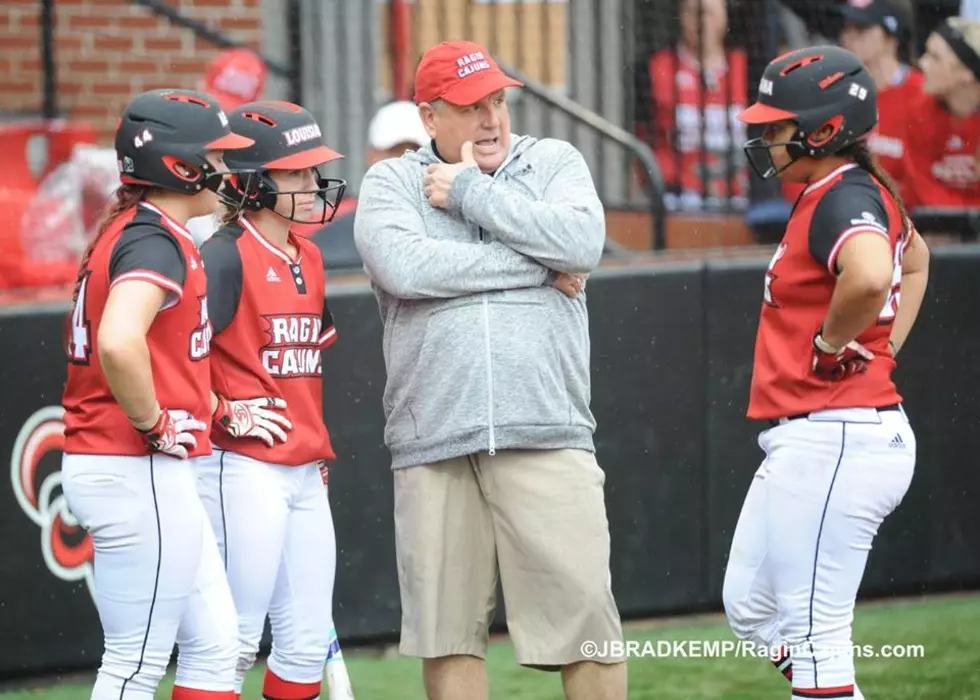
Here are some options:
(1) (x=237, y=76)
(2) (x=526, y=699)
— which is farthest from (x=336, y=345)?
(1) (x=237, y=76)

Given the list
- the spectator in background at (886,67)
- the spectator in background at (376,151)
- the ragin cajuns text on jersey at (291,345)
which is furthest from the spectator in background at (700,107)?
the ragin cajuns text on jersey at (291,345)

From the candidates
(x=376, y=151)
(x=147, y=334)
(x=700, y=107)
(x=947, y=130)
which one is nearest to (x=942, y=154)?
(x=947, y=130)

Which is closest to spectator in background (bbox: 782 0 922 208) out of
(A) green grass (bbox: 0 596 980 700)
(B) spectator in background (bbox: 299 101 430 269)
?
(B) spectator in background (bbox: 299 101 430 269)

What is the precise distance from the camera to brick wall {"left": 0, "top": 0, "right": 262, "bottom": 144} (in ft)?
25.3

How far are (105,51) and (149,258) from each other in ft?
14.7

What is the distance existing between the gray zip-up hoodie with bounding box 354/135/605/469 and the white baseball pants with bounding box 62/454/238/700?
642 mm

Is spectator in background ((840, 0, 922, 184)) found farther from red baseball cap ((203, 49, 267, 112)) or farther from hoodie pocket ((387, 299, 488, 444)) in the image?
hoodie pocket ((387, 299, 488, 444))

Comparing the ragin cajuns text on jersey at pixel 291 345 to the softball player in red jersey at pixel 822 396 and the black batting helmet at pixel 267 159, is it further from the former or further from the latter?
the softball player in red jersey at pixel 822 396

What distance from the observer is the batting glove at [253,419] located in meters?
4.48

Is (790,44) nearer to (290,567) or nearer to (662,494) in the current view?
(662,494)

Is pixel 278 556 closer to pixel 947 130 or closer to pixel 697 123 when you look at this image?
pixel 697 123

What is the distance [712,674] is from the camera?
6023 mm

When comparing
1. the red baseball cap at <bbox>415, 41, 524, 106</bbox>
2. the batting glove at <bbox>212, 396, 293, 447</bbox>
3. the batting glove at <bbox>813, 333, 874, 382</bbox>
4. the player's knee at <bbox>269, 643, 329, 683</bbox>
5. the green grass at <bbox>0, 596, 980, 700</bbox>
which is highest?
the red baseball cap at <bbox>415, 41, 524, 106</bbox>

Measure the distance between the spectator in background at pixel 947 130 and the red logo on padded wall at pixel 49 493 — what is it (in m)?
4.12
